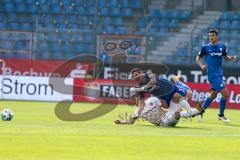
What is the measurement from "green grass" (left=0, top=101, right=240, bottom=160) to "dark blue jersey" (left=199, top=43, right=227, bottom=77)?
2.63 meters

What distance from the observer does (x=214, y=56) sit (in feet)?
69.6

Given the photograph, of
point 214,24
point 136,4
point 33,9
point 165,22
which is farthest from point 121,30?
point 33,9

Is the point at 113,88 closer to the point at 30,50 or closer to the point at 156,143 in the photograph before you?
the point at 30,50

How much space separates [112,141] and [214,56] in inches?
298

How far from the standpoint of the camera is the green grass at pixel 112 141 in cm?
1217

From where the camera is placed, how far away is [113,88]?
3322 cm

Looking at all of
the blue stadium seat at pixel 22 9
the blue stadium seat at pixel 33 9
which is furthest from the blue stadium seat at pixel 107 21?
the blue stadium seat at pixel 22 9

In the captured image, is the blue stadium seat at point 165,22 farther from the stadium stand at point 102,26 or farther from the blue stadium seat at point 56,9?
the blue stadium seat at point 56,9

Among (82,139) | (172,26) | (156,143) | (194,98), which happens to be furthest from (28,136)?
(172,26)

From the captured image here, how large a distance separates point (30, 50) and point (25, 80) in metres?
2.10

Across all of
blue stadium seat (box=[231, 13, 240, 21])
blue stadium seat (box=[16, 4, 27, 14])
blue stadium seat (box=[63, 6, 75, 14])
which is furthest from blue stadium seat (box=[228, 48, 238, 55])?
blue stadium seat (box=[16, 4, 27, 14])

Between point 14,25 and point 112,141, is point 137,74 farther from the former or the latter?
point 14,25

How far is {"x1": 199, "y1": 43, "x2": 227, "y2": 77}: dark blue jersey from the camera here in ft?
69.3

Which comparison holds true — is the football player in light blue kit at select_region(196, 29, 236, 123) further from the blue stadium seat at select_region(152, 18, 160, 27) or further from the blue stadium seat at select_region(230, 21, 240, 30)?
the blue stadium seat at select_region(152, 18, 160, 27)
